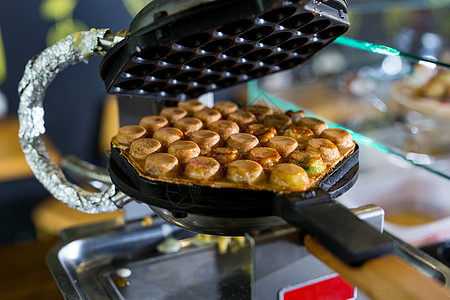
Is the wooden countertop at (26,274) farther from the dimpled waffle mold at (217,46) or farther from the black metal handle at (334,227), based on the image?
the black metal handle at (334,227)

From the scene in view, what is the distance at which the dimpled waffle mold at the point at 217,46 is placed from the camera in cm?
69

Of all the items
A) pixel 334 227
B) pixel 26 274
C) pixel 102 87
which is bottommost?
pixel 102 87

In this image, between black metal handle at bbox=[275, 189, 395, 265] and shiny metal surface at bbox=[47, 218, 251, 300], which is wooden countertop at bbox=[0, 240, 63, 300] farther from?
black metal handle at bbox=[275, 189, 395, 265]

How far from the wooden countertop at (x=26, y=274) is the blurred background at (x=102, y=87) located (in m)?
1.17

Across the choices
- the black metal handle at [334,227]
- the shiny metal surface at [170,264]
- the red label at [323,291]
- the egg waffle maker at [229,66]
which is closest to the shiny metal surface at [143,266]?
the shiny metal surface at [170,264]

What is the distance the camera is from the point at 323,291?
0.89m

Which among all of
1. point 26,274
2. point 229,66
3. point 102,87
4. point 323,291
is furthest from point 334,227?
point 102,87

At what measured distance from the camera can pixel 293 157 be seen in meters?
0.76

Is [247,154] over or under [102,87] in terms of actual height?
over

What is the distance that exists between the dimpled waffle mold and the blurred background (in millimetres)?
1031

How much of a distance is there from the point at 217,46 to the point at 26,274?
0.82 m

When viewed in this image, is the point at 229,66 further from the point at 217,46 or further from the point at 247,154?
the point at 247,154

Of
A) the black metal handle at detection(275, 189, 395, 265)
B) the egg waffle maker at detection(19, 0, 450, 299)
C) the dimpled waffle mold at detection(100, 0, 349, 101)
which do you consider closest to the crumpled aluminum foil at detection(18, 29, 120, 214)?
the egg waffle maker at detection(19, 0, 450, 299)

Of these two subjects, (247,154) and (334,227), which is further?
(247,154)
